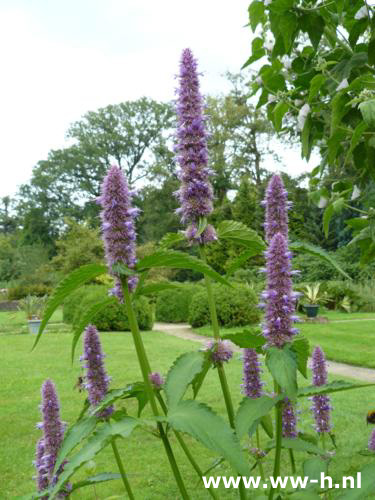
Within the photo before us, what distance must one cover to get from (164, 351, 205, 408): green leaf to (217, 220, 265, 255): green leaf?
13.1 inches

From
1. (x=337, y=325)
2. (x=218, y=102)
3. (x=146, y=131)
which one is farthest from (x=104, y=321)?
(x=146, y=131)

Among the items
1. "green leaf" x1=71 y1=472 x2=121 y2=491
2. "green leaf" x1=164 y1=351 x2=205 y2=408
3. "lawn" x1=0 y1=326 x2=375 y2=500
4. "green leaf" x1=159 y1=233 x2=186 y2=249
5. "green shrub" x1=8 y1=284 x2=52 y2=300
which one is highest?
"green shrub" x1=8 y1=284 x2=52 y2=300

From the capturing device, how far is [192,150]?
1.51 m

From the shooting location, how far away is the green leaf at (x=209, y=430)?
Answer: 1.03m

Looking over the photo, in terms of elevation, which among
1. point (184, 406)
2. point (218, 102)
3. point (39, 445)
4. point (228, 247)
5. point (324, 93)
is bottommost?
point (39, 445)

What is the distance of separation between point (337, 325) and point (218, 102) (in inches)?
980

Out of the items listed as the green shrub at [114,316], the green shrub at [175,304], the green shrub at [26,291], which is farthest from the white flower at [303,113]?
the green shrub at [26,291]

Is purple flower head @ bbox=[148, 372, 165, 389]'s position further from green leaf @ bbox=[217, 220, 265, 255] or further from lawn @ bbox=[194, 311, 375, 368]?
lawn @ bbox=[194, 311, 375, 368]

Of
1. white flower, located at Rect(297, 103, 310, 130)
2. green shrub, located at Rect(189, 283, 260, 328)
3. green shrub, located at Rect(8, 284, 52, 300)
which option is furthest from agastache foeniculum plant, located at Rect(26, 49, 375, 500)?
green shrub, located at Rect(8, 284, 52, 300)

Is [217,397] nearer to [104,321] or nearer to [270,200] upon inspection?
[270,200]

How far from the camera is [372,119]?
139 centimetres

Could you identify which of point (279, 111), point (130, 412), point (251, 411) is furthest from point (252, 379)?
point (130, 412)

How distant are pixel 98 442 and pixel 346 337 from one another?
10841 millimetres

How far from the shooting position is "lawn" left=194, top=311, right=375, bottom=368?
896 centimetres
